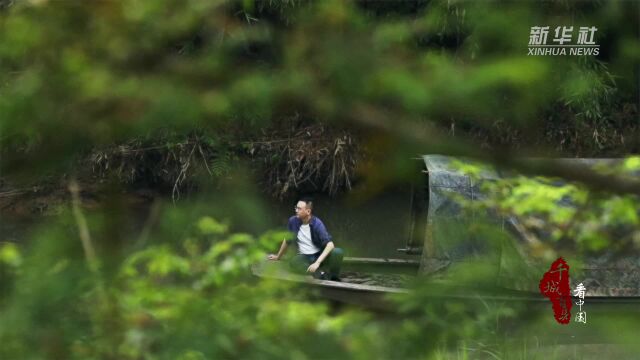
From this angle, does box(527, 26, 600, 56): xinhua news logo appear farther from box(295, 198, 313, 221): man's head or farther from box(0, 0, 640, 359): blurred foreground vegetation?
box(295, 198, 313, 221): man's head

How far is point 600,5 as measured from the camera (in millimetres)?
1445

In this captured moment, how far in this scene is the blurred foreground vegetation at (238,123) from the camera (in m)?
1.15

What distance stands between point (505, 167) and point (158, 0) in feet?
1.70

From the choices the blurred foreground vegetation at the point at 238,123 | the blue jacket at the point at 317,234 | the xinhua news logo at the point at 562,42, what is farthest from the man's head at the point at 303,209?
the blurred foreground vegetation at the point at 238,123

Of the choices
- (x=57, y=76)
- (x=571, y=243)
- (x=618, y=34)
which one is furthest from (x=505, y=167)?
(x=571, y=243)

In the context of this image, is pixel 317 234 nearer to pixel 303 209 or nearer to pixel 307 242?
pixel 307 242

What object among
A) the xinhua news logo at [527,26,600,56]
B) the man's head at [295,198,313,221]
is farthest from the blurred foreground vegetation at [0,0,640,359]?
the man's head at [295,198,313,221]

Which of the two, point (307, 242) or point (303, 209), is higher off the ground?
point (303, 209)

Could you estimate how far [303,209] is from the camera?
20.5ft

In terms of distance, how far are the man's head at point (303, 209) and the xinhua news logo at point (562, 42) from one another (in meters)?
4.50

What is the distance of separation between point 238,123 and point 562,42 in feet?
2.05

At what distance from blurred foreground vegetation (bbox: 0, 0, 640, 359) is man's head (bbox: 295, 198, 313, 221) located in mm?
4624

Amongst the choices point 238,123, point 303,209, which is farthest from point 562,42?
point 303,209

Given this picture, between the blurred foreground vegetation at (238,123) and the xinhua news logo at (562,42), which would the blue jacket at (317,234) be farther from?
the blurred foreground vegetation at (238,123)
